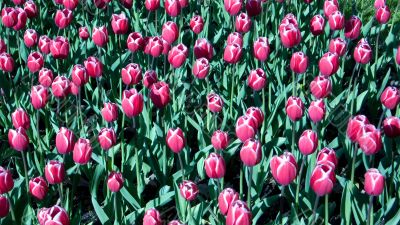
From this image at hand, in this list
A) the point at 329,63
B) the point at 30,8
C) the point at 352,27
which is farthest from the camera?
the point at 30,8

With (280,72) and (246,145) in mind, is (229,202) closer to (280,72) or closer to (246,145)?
(246,145)

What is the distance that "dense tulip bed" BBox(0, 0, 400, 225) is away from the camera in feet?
7.59

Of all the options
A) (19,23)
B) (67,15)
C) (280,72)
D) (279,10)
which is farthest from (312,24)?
(19,23)

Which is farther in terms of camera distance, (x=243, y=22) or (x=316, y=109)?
(x=243, y=22)

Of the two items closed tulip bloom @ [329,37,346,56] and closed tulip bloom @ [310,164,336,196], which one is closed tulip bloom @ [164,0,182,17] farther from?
closed tulip bloom @ [310,164,336,196]

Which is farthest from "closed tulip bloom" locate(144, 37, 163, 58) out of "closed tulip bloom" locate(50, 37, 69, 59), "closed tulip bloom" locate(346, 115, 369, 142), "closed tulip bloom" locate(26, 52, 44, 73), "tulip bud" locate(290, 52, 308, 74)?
"closed tulip bloom" locate(346, 115, 369, 142)

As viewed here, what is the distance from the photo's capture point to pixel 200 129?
2.97m

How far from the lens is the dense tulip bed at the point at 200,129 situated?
231cm

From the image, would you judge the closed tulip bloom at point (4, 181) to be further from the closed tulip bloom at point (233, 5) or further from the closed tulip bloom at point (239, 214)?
the closed tulip bloom at point (233, 5)

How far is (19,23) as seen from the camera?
3.43 metres

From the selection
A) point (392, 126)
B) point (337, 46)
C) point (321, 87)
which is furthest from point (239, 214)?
point (337, 46)

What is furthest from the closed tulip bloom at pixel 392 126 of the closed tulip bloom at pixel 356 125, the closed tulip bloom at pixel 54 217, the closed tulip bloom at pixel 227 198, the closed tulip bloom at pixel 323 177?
the closed tulip bloom at pixel 54 217

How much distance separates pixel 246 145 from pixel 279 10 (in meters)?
2.26

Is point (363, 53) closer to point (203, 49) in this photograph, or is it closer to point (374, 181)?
point (203, 49)
